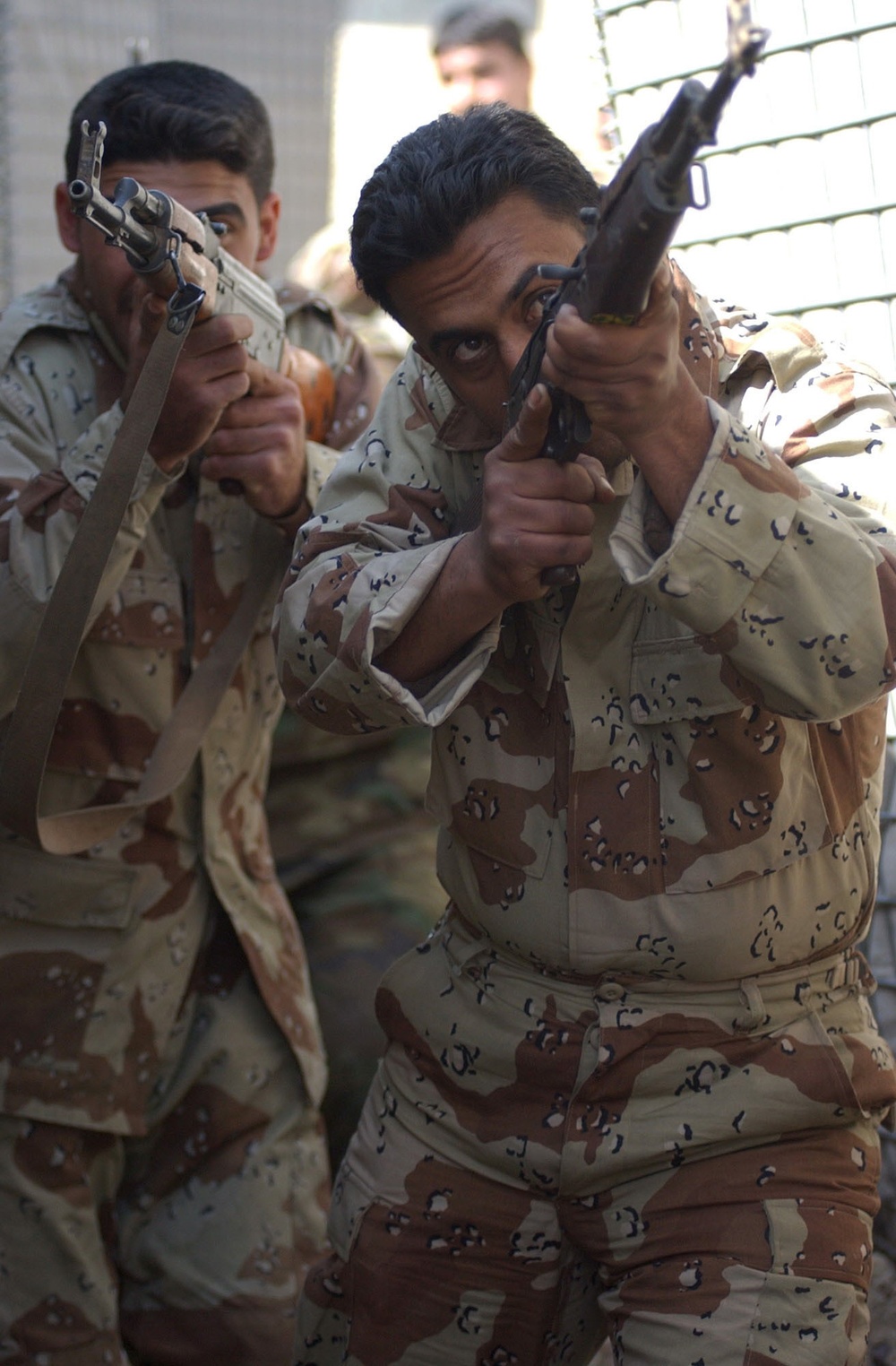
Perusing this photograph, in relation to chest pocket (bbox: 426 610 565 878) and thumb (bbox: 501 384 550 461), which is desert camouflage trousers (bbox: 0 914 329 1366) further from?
thumb (bbox: 501 384 550 461)

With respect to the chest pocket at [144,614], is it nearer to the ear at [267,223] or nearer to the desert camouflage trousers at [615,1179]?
the ear at [267,223]

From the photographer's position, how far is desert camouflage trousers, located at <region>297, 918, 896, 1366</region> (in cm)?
174

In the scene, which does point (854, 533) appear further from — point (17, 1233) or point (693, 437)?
point (17, 1233)

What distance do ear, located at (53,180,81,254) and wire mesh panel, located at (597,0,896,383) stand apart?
965 millimetres

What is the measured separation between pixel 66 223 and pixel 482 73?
9.10ft

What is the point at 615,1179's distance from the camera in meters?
1.84

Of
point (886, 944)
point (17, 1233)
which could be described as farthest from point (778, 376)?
point (17, 1233)

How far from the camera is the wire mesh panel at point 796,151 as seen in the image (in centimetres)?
251

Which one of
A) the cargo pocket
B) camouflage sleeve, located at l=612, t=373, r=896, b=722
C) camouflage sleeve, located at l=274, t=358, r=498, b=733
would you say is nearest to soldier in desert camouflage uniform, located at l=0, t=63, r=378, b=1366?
camouflage sleeve, located at l=274, t=358, r=498, b=733

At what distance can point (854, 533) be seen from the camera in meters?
1.59

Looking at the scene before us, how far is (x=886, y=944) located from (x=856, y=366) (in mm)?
1100

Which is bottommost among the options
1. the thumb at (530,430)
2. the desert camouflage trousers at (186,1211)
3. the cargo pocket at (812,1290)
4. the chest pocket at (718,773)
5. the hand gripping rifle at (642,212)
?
the desert camouflage trousers at (186,1211)

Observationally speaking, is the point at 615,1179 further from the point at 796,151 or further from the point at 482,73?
the point at 482,73

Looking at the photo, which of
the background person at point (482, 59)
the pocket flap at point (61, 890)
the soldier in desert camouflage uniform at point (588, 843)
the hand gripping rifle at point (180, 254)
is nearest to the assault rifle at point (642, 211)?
the soldier in desert camouflage uniform at point (588, 843)
